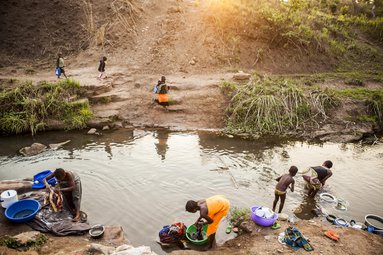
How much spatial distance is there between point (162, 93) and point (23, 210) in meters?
7.21

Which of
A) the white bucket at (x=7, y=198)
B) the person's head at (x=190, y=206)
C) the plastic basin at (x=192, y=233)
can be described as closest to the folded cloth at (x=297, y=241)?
the plastic basin at (x=192, y=233)

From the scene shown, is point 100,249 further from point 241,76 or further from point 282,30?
point 282,30

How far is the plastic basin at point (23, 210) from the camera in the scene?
5701 millimetres

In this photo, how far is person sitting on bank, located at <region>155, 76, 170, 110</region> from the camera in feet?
38.9

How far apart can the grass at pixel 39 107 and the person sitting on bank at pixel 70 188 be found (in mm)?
5573

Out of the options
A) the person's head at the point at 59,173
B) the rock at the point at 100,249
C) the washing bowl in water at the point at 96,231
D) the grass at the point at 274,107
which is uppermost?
the grass at the point at 274,107

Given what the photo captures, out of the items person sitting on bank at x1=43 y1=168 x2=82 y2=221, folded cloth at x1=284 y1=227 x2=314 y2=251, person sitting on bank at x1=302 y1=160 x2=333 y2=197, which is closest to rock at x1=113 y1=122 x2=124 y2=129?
person sitting on bank at x1=43 y1=168 x2=82 y2=221

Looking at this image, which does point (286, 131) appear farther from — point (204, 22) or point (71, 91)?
point (204, 22)

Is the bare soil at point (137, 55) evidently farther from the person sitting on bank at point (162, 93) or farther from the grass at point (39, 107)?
the grass at point (39, 107)

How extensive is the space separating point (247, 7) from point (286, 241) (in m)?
16.6

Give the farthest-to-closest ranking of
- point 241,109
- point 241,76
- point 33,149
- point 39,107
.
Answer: point 241,76, point 241,109, point 39,107, point 33,149

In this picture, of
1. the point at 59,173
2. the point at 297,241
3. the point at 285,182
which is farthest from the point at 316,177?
the point at 59,173

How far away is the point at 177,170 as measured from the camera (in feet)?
28.5

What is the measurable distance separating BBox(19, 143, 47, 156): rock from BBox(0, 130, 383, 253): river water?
0.24 m
